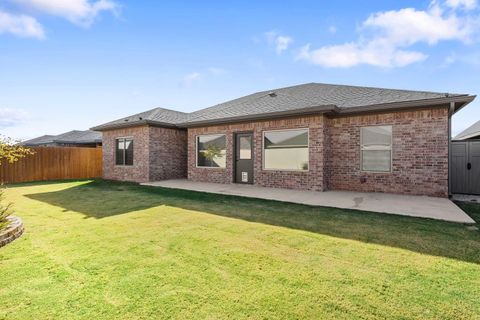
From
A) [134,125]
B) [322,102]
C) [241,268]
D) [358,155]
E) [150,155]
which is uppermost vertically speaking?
[322,102]

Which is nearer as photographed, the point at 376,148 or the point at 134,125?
the point at 376,148

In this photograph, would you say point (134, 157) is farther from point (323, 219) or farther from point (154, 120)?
point (323, 219)

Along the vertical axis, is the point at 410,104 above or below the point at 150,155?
above

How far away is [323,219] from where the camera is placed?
16.9 ft

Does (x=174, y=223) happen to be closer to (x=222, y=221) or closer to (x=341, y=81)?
(x=222, y=221)

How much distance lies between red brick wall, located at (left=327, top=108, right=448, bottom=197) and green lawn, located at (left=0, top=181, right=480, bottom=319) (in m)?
3.50

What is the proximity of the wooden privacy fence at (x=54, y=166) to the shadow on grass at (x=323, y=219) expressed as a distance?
21.9ft

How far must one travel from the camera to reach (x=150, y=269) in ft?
9.45

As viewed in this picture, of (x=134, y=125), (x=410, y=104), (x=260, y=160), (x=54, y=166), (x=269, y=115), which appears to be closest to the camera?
(x=410, y=104)

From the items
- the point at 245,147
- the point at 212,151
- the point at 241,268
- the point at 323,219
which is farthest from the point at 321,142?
the point at 241,268

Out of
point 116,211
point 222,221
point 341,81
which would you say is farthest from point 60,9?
point 341,81

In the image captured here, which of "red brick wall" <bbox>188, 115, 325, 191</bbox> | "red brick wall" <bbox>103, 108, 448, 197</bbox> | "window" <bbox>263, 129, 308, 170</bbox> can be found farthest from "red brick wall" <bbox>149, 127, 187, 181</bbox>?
"window" <bbox>263, 129, 308, 170</bbox>

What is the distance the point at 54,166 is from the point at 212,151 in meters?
9.63

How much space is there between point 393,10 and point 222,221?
9078mm
